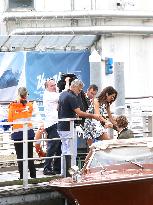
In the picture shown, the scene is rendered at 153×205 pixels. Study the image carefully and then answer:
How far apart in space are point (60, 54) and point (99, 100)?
29.4 ft

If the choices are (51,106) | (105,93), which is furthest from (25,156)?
(105,93)

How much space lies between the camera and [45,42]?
21922 millimetres

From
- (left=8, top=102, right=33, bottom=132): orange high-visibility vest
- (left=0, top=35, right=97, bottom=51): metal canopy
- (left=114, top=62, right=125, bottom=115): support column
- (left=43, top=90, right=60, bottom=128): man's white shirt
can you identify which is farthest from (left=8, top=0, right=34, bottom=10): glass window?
(left=8, top=102, right=33, bottom=132): orange high-visibility vest

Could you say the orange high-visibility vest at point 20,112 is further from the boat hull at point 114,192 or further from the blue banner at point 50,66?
the blue banner at point 50,66

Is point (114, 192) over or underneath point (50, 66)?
underneath

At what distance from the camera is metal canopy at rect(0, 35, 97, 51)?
21.0m

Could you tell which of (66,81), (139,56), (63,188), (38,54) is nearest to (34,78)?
(38,54)

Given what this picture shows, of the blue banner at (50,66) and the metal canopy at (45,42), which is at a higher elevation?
the metal canopy at (45,42)

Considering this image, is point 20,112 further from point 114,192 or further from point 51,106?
point 114,192

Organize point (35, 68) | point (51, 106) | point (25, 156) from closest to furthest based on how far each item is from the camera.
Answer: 1. point (25, 156)
2. point (51, 106)
3. point (35, 68)

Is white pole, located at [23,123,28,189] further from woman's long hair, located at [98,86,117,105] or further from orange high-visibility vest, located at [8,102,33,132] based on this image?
woman's long hair, located at [98,86,117,105]

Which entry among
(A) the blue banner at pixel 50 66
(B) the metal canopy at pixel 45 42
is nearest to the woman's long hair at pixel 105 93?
(B) the metal canopy at pixel 45 42

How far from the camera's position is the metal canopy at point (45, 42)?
21.0 metres

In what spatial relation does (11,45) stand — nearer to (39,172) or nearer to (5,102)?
(5,102)
